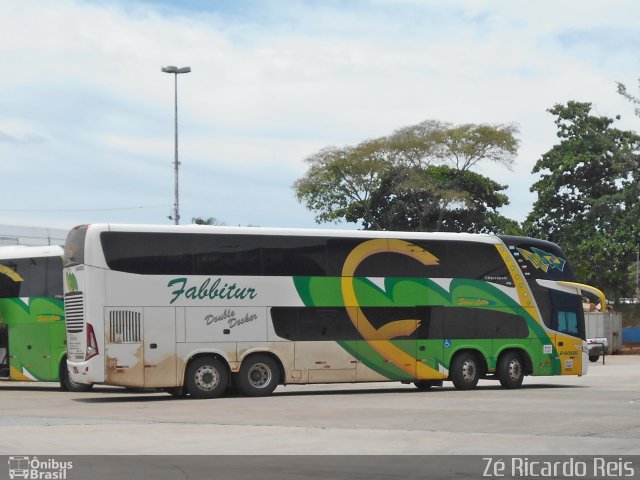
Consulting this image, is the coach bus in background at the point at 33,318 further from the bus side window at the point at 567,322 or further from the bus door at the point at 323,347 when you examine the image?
the bus side window at the point at 567,322

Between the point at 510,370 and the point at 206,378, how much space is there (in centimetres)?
764

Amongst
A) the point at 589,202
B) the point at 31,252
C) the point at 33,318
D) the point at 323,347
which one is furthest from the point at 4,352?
the point at 589,202

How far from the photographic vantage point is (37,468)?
1242cm

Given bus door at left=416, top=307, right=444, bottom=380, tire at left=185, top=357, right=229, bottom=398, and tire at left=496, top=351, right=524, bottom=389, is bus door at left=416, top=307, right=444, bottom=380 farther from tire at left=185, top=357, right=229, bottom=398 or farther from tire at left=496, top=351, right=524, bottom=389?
tire at left=185, top=357, right=229, bottom=398

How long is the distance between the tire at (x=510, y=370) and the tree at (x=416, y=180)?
38015 millimetres

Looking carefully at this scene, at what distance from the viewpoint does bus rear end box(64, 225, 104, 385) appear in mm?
24078

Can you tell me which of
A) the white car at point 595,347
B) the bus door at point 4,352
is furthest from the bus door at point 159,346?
the white car at point 595,347

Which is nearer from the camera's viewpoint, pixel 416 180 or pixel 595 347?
pixel 595 347

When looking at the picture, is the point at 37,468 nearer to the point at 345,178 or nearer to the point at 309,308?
the point at 309,308

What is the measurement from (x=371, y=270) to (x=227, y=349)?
383cm

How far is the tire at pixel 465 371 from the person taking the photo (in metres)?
27.6

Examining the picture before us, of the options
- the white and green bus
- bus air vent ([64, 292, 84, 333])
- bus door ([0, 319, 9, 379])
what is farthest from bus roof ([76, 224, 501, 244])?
bus door ([0, 319, 9, 379])

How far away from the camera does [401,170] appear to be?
68000mm

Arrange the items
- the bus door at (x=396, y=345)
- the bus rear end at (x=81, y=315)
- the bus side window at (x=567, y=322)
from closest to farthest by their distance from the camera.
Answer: the bus rear end at (x=81, y=315), the bus door at (x=396, y=345), the bus side window at (x=567, y=322)
